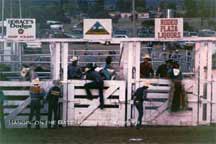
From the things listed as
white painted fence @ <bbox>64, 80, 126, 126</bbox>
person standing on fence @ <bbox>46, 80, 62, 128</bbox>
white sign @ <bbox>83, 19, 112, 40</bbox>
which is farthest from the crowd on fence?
white sign @ <bbox>83, 19, 112, 40</bbox>

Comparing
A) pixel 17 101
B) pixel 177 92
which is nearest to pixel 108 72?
pixel 177 92

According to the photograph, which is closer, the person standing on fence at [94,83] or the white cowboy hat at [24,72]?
the person standing on fence at [94,83]

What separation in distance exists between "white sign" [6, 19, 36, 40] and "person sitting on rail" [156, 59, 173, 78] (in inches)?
131

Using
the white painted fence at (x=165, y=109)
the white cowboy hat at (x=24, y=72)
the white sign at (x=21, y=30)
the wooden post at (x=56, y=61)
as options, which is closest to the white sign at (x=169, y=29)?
the white painted fence at (x=165, y=109)

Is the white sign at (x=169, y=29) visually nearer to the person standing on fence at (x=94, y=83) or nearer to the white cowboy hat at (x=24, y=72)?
the person standing on fence at (x=94, y=83)

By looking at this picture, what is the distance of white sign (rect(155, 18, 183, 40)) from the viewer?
14.9 meters

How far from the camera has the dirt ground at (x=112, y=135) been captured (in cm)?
1272

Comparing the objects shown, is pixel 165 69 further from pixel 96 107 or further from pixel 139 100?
pixel 96 107

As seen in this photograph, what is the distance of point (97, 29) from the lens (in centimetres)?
1497

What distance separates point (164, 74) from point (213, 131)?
206cm

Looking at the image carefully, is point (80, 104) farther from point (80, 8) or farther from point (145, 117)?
point (80, 8)

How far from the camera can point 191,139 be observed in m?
13.1

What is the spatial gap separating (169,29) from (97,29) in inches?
70.4

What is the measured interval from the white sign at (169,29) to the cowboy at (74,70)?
2154 millimetres
